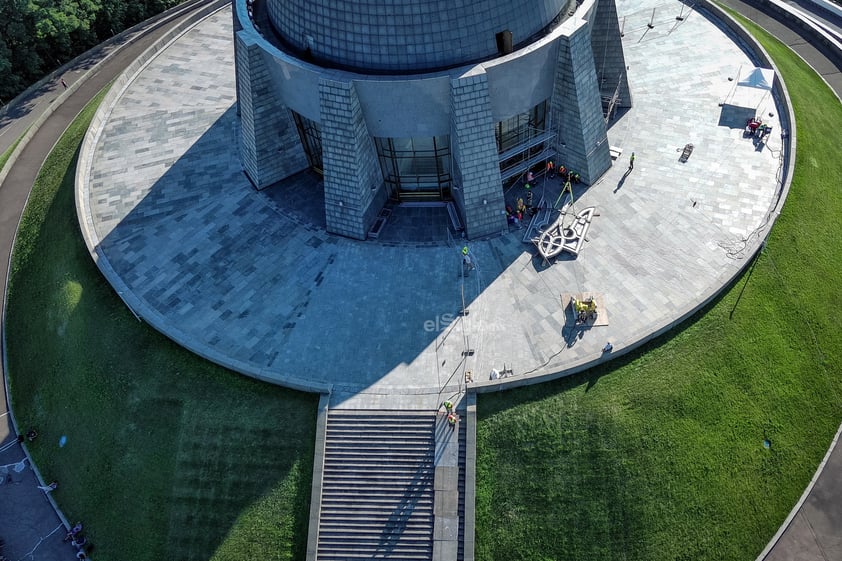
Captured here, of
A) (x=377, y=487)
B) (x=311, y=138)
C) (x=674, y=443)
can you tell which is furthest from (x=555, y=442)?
(x=311, y=138)

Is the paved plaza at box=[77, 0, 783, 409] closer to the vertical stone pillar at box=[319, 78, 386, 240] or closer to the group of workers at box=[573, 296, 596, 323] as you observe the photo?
the group of workers at box=[573, 296, 596, 323]

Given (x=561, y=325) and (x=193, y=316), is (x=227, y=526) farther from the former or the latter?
(x=561, y=325)

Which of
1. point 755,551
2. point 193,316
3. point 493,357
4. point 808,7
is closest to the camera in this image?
point 755,551

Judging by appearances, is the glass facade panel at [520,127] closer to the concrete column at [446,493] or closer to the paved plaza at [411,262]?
the paved plaza at [411,262]

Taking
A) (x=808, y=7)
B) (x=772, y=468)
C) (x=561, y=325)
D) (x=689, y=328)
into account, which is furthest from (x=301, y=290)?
(x=808, y=7)

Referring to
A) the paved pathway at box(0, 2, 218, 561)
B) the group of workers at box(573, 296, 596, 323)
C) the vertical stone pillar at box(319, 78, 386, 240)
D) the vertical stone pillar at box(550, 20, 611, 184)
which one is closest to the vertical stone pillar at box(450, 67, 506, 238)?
the vertical stone pillar at box(319, 78, 386, 240)

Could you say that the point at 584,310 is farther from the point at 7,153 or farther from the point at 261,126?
the point at 7,153

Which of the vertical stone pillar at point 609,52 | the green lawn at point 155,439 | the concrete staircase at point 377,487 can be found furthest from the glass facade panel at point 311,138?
the vertical stone pillar at point 609,52
